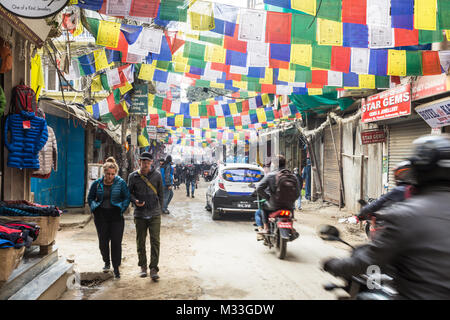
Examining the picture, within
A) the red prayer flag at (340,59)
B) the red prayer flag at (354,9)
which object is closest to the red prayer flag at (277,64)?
the red prayer flag at (340,59)

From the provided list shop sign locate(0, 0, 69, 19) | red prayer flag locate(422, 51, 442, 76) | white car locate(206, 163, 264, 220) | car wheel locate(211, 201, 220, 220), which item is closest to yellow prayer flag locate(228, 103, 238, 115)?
white car locate(206, 163, 264, 220)

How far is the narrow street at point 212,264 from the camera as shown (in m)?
5.20

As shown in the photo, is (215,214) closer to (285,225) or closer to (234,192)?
(234,192)

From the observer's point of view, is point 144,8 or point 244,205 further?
point 244,205

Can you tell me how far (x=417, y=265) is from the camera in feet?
6.54

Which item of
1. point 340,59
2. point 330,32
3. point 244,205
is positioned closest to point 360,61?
point 340,59

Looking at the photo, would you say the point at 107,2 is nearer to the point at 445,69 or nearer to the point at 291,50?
the point at 291,50

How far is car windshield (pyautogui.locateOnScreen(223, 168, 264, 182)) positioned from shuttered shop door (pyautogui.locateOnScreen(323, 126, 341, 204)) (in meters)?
5.38

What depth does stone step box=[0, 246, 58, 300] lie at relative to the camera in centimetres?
400

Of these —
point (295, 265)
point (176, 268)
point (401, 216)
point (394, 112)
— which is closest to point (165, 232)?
point (176, 268)

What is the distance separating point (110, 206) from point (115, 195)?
0.19m

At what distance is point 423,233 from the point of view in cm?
196

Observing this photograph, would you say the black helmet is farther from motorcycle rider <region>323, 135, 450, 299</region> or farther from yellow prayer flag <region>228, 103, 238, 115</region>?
yellow prayer flag <region>228, 103, 238, 115</region>
